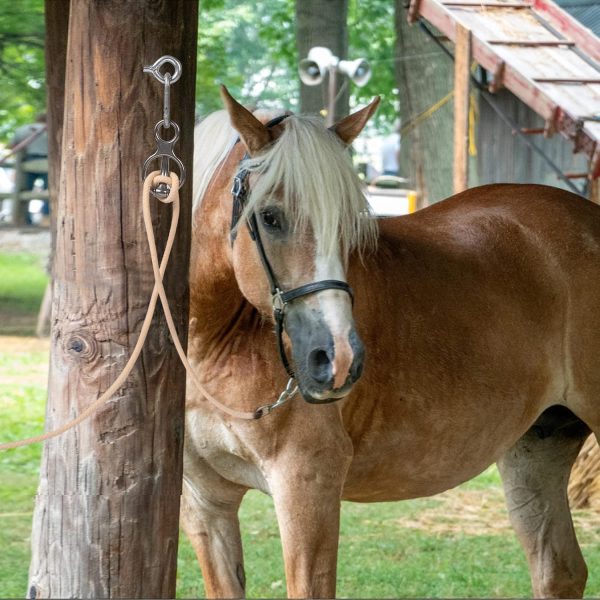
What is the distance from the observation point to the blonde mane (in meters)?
3.05

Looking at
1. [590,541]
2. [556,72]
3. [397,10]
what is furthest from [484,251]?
[397,10]

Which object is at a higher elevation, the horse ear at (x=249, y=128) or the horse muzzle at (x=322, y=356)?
the horse ear at (x=249, y=128)

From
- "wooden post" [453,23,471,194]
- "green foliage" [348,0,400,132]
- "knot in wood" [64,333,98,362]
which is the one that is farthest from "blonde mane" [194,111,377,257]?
"green foliage" [348,0,400,132]

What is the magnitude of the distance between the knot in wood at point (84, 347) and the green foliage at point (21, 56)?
432 inches

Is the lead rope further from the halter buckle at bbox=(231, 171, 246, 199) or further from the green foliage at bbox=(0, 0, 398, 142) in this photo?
the green foliage at bbox=(0, 0, 398, 142)

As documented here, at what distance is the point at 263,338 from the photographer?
3.48 metres

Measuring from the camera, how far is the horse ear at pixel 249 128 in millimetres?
3104

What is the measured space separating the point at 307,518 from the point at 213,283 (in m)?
0.78

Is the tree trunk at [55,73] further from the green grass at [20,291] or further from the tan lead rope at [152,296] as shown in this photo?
the green grass at [20,291]

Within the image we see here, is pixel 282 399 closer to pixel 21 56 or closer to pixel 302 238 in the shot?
pixel 302 238

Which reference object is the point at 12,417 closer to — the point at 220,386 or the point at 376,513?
the point at 376,513

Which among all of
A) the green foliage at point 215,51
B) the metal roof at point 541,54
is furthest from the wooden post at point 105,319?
the green foliage at point 215,51

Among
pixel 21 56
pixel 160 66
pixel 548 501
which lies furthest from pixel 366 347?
pixel 21 56

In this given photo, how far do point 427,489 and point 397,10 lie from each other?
8164 millimetres
